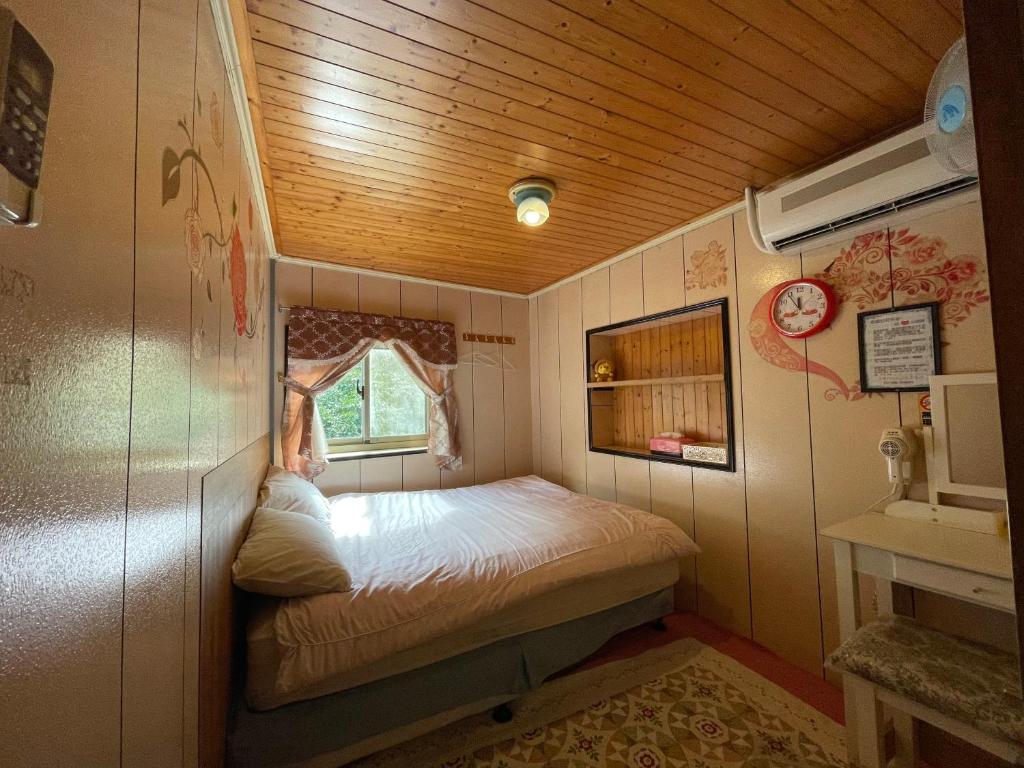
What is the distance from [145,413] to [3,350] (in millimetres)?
350

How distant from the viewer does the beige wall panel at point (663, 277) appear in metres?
2.54

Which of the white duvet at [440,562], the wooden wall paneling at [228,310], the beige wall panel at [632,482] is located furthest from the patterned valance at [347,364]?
the wooden wall paneling at [228,310]

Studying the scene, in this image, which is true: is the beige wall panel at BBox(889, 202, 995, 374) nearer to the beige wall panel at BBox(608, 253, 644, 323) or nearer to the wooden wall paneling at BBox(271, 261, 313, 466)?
the beige wall panel at BBox(608, 253, 644, 323)

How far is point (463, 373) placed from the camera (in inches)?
141

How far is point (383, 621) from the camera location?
1392 millimetres

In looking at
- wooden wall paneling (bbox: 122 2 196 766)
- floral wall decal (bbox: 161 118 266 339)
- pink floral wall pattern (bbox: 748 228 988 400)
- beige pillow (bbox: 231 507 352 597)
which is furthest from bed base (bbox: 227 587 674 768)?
pink floral wall pattern (bbox: 748 228 988 400)

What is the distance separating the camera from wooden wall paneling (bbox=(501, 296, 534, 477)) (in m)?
3.79

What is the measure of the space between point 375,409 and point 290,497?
4.72ft

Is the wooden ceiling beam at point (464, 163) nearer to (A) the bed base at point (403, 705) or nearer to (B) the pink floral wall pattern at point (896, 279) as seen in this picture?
(B) the pink floral wall pattern at point (896, 279)

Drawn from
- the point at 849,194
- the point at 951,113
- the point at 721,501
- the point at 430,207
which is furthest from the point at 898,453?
the point at 430,207

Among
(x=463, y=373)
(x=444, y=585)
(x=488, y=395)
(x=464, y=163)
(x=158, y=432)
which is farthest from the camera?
(x=488, y=395)

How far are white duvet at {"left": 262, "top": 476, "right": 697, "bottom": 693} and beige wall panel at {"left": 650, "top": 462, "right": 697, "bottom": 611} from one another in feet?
1.34

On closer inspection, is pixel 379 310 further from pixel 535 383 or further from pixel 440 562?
pixel 440 562

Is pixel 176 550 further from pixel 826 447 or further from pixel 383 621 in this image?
pixel 826 447
